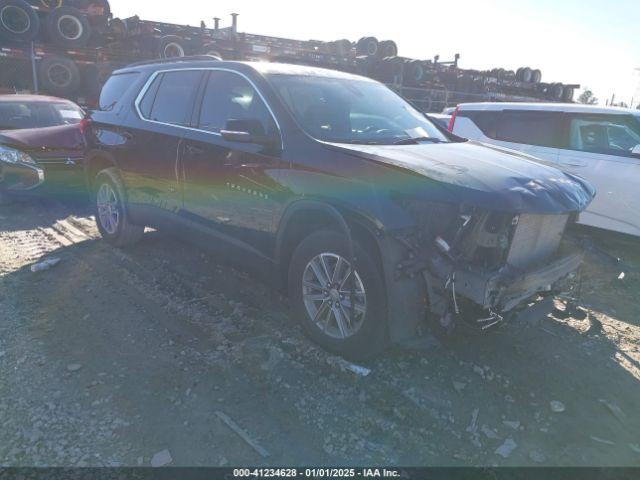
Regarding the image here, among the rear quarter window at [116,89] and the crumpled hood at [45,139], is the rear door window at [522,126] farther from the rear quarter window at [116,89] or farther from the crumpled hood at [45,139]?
the crumpled hood at [45,139]

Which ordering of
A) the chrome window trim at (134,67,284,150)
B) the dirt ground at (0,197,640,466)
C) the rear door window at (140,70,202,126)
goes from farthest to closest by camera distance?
the rear door window at (140,70,202,126)
the chrome window trim at (134,67,284,150)
the dirt ground at (0,197,640,466)

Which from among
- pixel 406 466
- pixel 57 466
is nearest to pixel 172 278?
pixel 57 466

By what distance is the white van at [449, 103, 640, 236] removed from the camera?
5.60 m

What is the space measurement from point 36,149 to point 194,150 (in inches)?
156

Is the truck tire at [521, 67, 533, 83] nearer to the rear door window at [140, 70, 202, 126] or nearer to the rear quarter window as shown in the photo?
the rear quarter window

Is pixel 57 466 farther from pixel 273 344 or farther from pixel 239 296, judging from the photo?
pixel 239 296

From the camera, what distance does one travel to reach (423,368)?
10.2 ft

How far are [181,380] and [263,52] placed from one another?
14.3 metres

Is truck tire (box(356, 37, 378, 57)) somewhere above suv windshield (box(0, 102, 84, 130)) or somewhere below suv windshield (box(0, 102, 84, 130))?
above

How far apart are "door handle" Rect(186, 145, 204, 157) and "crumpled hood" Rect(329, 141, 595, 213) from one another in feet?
4.46

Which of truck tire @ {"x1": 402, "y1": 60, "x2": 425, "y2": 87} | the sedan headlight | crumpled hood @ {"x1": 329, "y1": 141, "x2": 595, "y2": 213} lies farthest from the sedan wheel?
truck tire @ {"x1": 402, "y1": 60, "x2": 425, "y2": 87}

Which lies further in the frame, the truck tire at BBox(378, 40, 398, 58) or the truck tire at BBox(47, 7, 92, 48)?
the truck tire at BBox(378, 40, 398, 58)

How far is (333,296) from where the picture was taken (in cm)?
306

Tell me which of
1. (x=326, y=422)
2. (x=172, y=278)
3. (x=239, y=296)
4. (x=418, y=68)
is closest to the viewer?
(x=326, y=422)
